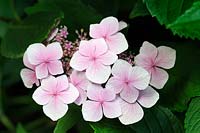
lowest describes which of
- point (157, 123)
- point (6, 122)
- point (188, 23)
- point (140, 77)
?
point (6, 122)

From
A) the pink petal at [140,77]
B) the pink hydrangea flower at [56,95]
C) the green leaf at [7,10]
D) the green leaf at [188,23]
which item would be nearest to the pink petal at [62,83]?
the pink hydrangea flower at [56,95]

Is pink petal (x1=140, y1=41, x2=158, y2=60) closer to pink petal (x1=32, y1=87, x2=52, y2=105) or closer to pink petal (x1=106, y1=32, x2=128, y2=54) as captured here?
pink petal (x1=106, y1=32, x2=128, y2=54)

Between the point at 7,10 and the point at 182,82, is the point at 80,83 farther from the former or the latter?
the point at 7,10

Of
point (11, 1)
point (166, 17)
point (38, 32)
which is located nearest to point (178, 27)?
point (166, 17)

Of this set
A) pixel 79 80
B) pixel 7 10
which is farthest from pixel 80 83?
pixel 7 10

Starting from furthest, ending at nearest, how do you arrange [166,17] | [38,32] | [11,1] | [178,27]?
[11,1]
[38,32]
[166,17]
[178,27]

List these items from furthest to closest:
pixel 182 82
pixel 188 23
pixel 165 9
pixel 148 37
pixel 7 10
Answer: pixel 7 10
pixel 148 37
pixel 182 82
pixel 165 9
pixel 188 23

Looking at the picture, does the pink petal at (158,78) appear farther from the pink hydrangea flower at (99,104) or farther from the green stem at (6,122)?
the green stem at (6,122)

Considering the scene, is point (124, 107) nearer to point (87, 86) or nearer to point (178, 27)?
point (87, 86)
